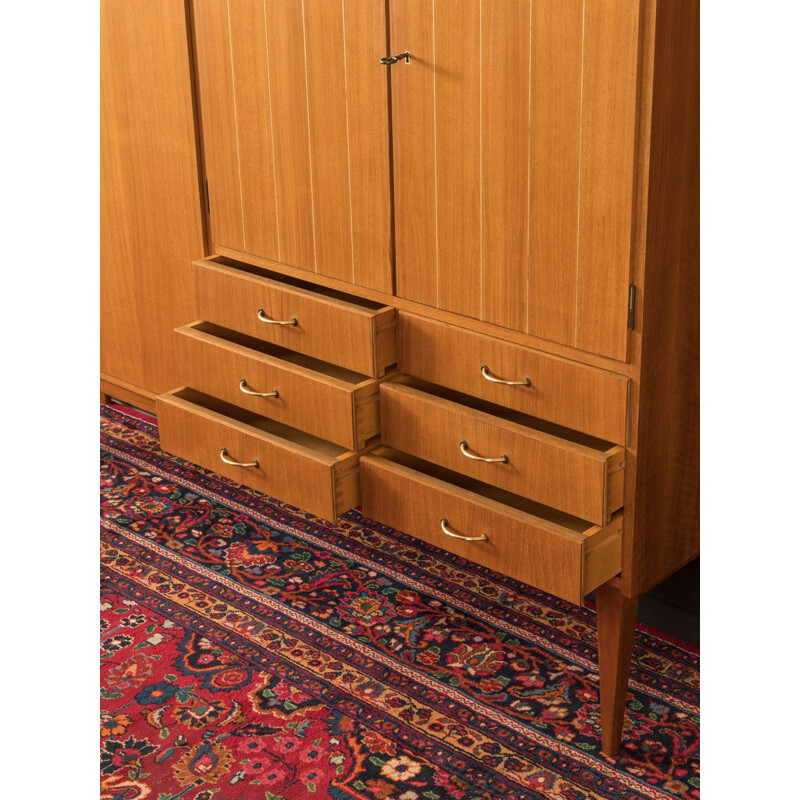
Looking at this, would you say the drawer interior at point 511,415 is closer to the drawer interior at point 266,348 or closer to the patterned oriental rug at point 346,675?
the drawer interior at point 266,348

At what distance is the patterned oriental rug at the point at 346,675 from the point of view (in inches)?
69.4

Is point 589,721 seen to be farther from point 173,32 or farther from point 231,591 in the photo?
point 173,32

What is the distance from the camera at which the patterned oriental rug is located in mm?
1762

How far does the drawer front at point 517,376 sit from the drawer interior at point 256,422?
250 mm

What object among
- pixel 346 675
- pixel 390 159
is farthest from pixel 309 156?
pixel 346 675

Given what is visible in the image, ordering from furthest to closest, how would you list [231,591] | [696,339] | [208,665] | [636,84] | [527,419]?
1. [231,591]
2. [208,665]
3. [527,419]
4. [696,339]
5. [636,84]

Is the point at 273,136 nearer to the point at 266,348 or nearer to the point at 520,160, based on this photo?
the point at 266,348

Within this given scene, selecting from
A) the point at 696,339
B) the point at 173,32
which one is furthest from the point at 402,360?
the point at 173,32

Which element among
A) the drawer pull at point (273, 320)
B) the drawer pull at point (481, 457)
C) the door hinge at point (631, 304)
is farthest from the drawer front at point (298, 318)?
the door hinge at point (631, 304)

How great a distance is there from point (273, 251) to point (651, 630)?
105cm

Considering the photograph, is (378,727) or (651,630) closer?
(378,727)

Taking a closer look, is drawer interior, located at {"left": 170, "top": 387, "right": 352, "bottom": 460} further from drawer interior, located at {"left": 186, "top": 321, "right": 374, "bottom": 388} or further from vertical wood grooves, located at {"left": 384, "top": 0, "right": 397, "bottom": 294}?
vertical wood grooves, located at {"left": 384, "top": 0, "right": 397, "bottom": 294}

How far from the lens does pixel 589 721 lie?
6.13 ft

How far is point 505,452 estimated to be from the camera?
172 cm
